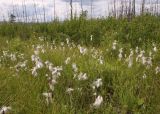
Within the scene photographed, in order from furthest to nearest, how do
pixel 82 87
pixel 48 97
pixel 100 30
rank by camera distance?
pixel 100 30 < pixel 82 87 < pixel 48 97

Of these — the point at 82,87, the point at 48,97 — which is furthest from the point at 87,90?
the point at 48,97

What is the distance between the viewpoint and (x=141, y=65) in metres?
5.57

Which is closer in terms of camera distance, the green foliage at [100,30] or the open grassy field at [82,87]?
the open grassy field at [82,87]

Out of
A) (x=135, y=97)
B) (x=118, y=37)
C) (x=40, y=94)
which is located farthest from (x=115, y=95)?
(x=118, y=37)

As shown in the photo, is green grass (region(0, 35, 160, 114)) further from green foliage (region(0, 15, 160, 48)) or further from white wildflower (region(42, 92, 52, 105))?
green foliage (region(0, 15, 160, 48))

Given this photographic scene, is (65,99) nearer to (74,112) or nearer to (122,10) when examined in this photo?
(74,112)

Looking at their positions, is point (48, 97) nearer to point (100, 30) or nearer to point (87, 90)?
point (87, 90)

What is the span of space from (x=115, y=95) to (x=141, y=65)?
1110mm

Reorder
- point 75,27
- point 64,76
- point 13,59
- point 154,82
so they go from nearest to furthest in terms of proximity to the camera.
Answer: point 154,82 < point 64,76 < point 13,59 < point 75,27

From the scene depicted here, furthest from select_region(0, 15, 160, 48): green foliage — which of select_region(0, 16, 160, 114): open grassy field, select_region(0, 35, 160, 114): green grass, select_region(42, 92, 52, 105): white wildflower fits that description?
select_region(42, 92, 52, 105): white wildflower

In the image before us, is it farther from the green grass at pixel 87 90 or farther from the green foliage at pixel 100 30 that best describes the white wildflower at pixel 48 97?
the green foliage at pixel 100 30

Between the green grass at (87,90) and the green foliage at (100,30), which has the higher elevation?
the green foliage at (100,30)

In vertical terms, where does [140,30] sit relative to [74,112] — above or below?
above

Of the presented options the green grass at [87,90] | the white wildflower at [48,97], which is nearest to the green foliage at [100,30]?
the green grass at [87,90]
